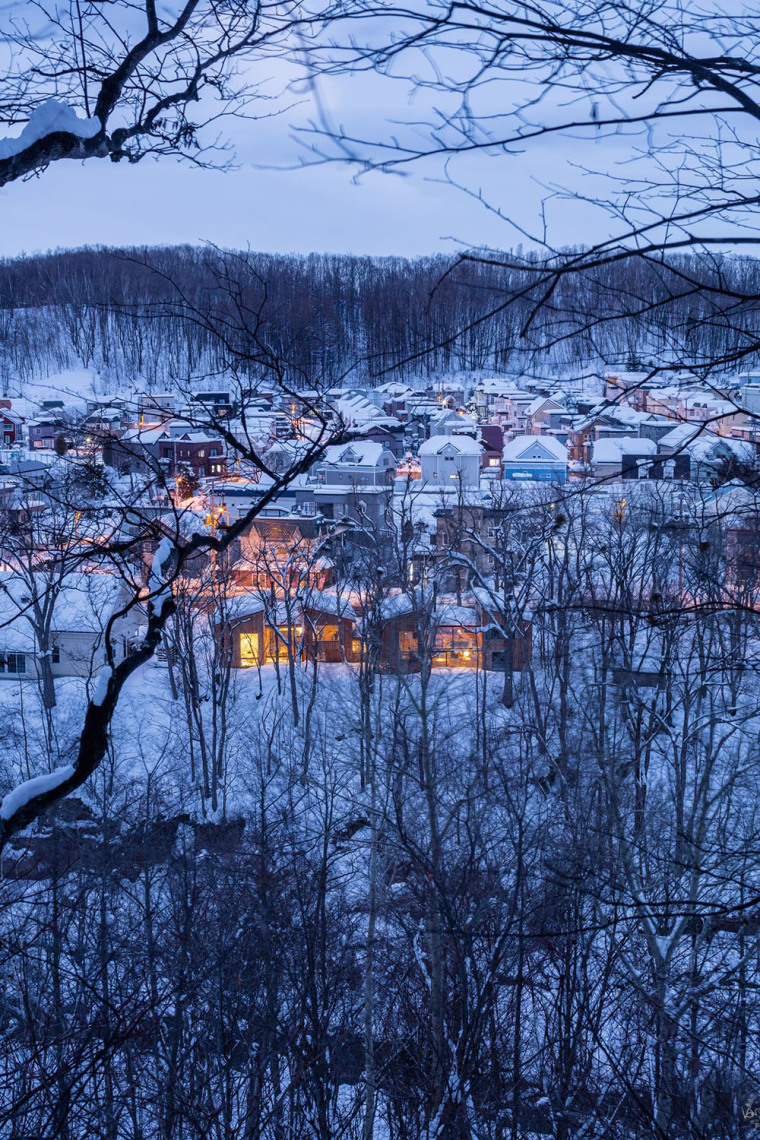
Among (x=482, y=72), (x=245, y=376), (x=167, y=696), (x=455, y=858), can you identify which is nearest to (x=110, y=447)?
(x=245, y=376)

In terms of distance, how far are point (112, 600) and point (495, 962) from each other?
977 centimetres

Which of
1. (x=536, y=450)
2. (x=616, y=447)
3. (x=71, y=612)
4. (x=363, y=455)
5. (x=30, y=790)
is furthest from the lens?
(x=536, y=450)

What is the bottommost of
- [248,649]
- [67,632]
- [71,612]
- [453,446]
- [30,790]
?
[248,649]

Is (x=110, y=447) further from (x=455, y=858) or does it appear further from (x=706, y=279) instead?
(x=455, y=858)

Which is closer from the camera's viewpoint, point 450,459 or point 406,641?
point 406,641

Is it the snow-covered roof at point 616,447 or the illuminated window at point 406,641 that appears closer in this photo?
the illuminated window at point 406,641

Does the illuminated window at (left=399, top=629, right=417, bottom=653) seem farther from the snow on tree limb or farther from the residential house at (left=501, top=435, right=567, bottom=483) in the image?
the snow on tree limb

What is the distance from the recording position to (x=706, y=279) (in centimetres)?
134

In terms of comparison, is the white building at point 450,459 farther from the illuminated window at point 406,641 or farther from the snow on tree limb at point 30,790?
the snow on tree limb at point 30,790

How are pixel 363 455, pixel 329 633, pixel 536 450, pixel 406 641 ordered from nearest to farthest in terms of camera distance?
pixel 406 641
pixel 329 633
pixel 363 455
pixel 536 450

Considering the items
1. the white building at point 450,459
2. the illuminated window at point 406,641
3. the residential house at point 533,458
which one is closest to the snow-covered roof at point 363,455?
the white building at point 450,459

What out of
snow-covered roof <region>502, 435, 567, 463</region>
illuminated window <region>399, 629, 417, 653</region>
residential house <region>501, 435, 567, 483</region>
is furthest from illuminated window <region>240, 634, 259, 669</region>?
snow-covered roof <region>502, 435, 567, 463</region>

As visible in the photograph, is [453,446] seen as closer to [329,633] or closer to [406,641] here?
[329,633]

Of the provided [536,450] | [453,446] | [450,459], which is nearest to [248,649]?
[450,459]
